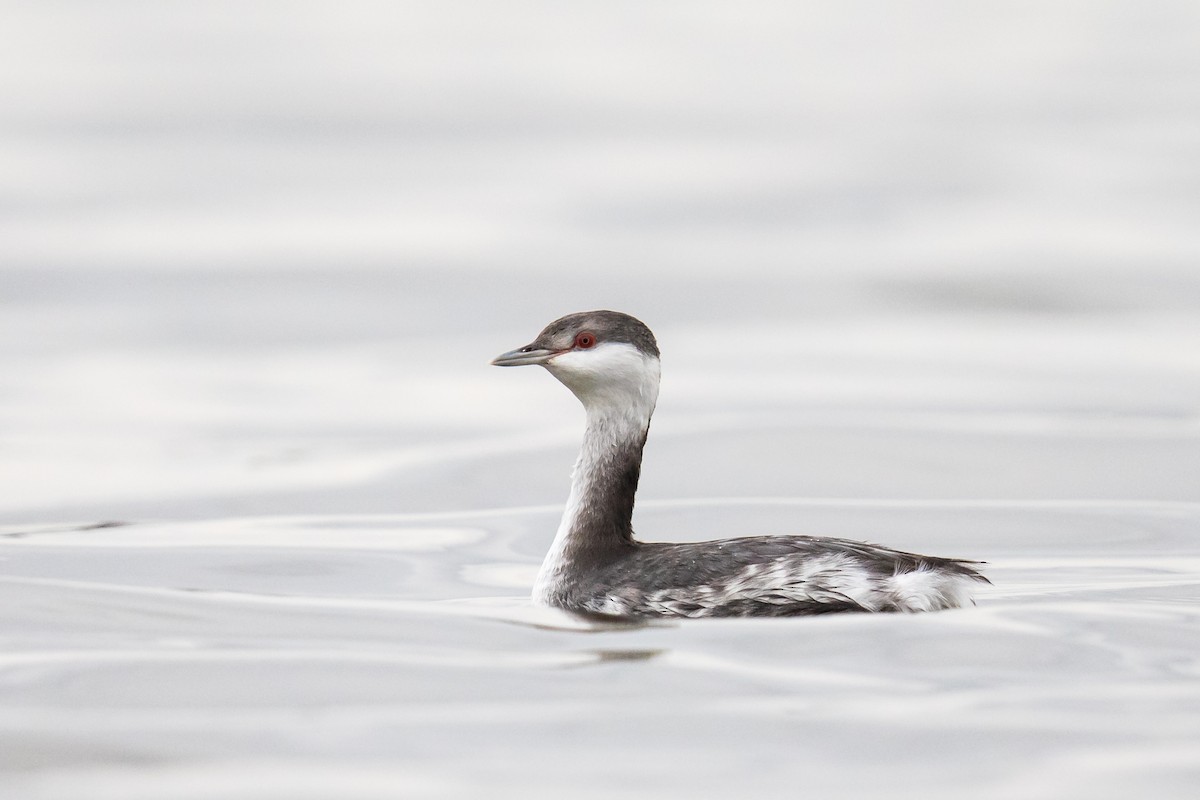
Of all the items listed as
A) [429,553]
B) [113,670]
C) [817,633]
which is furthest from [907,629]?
[429,553]

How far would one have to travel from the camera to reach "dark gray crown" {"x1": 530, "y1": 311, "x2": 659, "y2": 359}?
32.2 ft

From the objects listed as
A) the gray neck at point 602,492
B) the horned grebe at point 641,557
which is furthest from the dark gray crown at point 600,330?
the gray neck at point 602,492

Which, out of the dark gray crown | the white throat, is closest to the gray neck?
the white throat

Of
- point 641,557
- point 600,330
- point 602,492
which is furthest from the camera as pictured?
point 602,492

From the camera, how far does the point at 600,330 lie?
9.80 meters

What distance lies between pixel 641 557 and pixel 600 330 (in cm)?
98

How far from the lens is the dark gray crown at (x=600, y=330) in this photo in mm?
9805

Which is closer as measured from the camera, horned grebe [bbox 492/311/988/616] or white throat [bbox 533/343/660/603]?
horned grebe [bbox 492/311/988/616]

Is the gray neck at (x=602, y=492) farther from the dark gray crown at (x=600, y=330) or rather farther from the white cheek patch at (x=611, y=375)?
the dark gray crown at (x=600, y=330)

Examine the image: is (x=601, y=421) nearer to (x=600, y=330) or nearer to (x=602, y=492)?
(x=602, y=492)

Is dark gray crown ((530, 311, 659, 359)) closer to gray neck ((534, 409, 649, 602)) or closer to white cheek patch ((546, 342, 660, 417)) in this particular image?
white cheek patch ((546, 342, 660, 417))

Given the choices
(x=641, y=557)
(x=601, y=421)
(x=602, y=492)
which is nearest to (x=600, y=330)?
(x=601, y=421)

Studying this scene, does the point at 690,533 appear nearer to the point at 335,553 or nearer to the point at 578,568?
the point at 335,553

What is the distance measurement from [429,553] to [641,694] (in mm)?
3917
